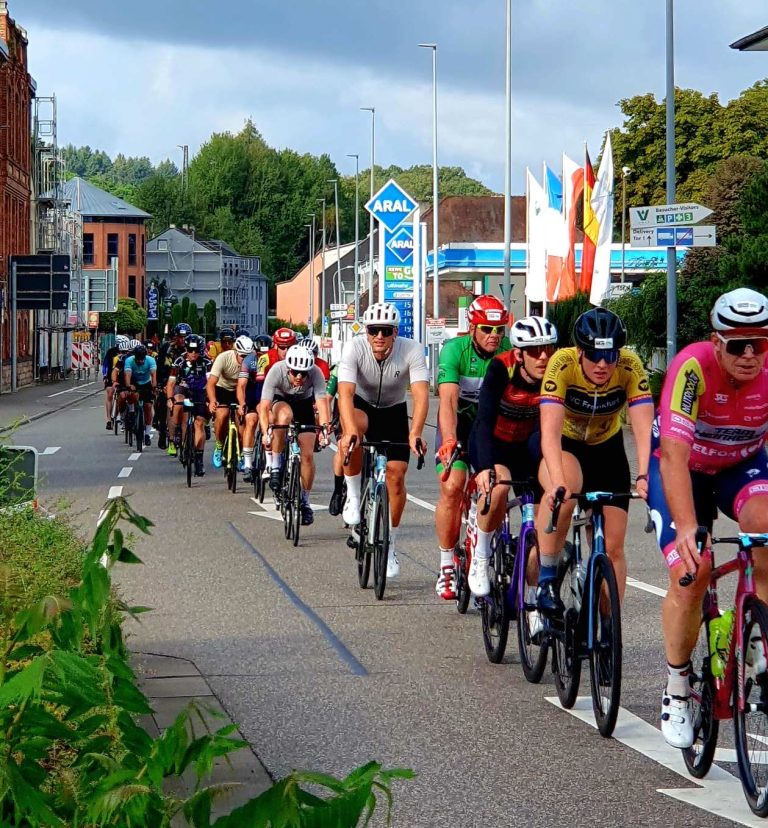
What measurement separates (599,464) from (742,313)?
1.98 meters

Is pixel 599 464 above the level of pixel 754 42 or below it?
below

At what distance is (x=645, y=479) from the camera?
266 inches

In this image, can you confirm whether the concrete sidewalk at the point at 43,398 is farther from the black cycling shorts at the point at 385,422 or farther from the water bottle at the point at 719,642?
the water bottle at the point at 719,642

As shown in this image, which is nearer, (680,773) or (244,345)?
(680,773)

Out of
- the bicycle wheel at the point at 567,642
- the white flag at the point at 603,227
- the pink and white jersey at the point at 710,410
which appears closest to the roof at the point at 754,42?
the white flag at the point at 603,227

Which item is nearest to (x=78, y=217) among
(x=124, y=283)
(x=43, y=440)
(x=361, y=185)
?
(x=124, y=283)

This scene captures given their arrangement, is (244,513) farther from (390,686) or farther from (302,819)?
(302,819)

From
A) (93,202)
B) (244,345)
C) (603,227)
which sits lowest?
(244,345)

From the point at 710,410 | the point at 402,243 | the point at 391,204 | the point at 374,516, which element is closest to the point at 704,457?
the point at 710,410

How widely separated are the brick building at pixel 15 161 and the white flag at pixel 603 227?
3066 centimetres

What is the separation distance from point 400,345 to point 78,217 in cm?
10317

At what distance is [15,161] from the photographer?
236ft

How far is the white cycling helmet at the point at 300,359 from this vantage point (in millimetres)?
14766

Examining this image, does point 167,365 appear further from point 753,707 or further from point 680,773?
point 753,707
